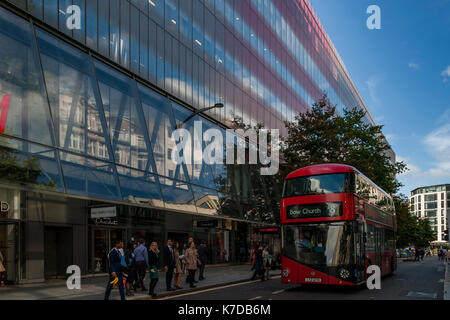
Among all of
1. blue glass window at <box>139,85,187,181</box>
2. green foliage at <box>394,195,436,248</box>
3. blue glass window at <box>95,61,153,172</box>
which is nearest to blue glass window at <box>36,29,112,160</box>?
blue glass window at <box>95,61,153,172</box>

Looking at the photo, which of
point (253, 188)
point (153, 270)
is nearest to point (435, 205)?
point (253, 188)

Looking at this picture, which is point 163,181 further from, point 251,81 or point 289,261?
point 251,81

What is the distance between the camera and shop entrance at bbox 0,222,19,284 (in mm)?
18484

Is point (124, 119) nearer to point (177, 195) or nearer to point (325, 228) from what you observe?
point (177, 195)

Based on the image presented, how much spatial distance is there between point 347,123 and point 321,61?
23.1 metres

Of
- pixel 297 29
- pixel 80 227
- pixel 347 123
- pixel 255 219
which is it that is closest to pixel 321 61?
pixel 297 29

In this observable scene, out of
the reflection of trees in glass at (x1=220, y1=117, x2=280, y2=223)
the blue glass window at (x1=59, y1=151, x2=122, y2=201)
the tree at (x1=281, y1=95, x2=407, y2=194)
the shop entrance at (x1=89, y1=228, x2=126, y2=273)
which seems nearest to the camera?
the blue glass window at (x1=59, y1=151, x2=122, y2=201)

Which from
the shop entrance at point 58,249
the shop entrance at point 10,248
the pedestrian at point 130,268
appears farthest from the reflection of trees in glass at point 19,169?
the shop entrance at point 58,249

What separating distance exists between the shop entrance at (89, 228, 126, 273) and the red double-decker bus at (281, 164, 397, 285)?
1028 cm

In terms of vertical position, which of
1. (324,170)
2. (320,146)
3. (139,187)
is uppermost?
(320,146)

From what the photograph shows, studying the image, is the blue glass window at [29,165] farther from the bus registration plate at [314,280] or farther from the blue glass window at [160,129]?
the bus registration plate at [314,280]

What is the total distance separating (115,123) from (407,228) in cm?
6789

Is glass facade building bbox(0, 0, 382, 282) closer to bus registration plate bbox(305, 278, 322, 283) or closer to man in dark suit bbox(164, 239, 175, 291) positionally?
man in dark suit bbox(164, 239, 175, 291)

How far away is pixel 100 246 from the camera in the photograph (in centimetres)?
2314
